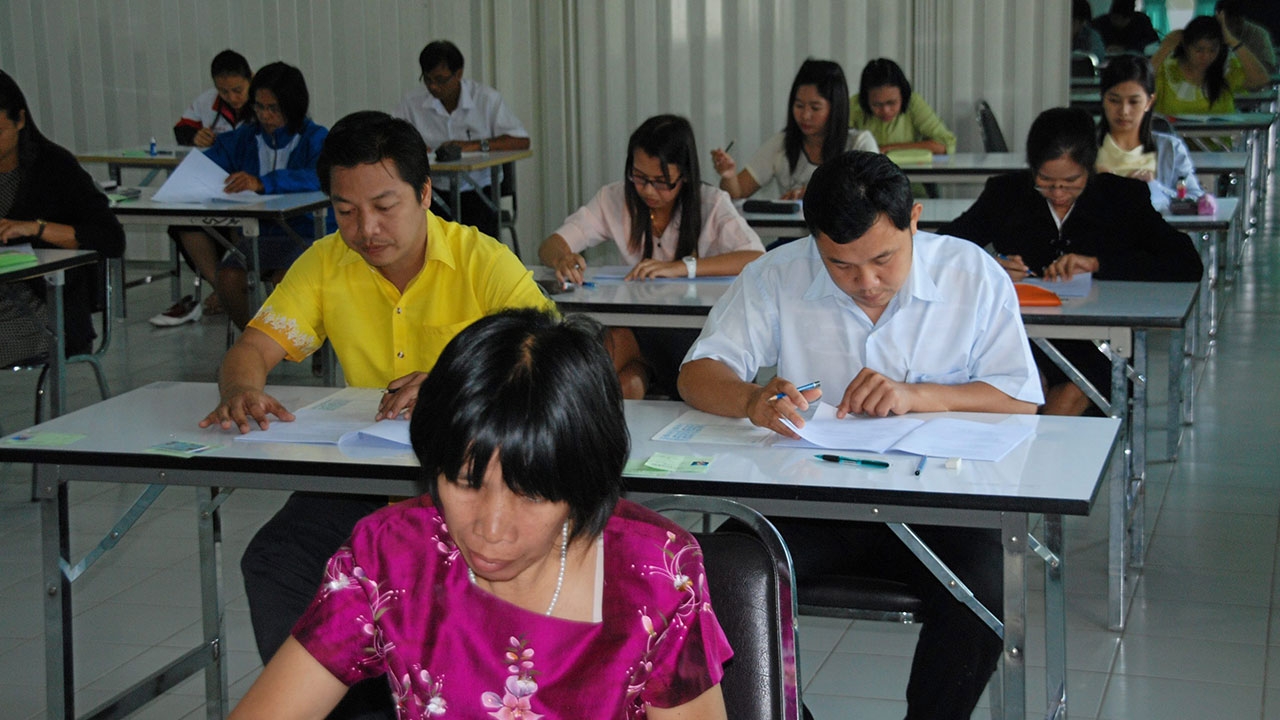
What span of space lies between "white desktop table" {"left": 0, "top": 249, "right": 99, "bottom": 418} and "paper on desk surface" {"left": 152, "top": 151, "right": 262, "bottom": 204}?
4.28 ft

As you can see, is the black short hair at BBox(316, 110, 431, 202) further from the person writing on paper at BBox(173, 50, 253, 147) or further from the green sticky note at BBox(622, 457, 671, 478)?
the person writing on paper at BBox(173, 50, 253, 147)

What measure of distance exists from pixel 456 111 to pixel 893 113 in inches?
93.4

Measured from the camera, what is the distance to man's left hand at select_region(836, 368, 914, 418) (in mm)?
2252

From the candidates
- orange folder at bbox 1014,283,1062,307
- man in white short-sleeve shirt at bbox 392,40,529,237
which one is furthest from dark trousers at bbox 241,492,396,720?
man in white short-sleeve shirt at bbox 392,40,529,237

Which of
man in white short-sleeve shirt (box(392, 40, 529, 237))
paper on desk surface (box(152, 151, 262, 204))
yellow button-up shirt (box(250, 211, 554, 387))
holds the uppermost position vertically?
man in white short-sleeve shirt (box(392, 40, 529, 237))

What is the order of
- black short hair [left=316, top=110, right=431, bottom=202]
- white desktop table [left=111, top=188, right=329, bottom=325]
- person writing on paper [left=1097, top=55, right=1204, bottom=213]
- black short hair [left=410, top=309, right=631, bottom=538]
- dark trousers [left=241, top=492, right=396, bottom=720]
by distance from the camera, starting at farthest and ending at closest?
1. white desktop table [left=111, top=188, right=329, bottom=325]
2. person writing on paper [left=1097, top=55, right=1204, bottom=213]
3. black short hair [left=316, top=110, right=431, bottom=202]
4. dark trousers [left=241, top=492, right=396, bottom=720]
5. black short hair [left=410, top=309, right=631, bottom=538]

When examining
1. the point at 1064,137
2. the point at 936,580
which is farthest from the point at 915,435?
the point at 1064,137

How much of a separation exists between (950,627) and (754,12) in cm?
618

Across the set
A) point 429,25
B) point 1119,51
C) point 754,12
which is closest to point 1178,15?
point 1119,51

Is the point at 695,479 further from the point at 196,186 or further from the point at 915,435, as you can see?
the point at 196,186

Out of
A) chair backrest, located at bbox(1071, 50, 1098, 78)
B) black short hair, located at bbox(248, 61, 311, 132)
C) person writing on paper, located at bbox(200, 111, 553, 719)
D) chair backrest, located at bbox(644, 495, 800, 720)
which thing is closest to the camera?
chair backrest, located at bbox(644, 495, 800, 720)

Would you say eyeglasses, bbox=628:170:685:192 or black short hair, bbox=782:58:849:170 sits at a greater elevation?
black short hair, bbox=782:58:849:170

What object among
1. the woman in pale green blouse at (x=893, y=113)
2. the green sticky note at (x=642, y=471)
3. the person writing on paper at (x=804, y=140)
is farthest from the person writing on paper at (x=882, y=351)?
the woman in pale green blouse at (x=893, y=113)

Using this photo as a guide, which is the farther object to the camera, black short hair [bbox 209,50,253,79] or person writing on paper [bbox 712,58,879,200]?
black short hair [bbox 209,50,253,79]
